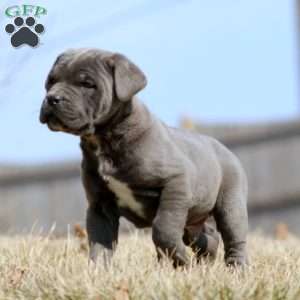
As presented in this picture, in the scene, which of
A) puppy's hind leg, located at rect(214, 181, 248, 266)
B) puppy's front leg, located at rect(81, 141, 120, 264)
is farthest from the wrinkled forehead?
puppy's hind leg, located at rect(214, 181, 248, 266)

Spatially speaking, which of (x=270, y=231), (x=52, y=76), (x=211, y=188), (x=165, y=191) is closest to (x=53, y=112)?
(x=52, y=76)

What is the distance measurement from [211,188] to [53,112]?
113cm

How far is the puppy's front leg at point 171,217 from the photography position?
5.43 m

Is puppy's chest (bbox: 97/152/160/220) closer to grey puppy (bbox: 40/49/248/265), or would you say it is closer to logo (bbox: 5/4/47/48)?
grey puppy (bbox: 40/49/248/265)

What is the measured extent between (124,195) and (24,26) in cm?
151

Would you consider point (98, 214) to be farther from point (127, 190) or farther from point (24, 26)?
point (24, 26)

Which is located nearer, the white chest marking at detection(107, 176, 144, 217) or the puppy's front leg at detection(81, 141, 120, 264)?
the white chest marking at detection(107, 176, 144, 217)

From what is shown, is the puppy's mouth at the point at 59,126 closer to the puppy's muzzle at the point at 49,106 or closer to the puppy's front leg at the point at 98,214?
the puppy's muzzle at the point at 49,106

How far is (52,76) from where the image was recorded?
5414mm

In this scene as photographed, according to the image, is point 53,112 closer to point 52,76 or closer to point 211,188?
point 52,76

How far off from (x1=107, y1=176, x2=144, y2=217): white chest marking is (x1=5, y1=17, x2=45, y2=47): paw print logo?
136cm

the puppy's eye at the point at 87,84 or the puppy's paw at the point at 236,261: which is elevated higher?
the puppy's eye at the point at 87,84

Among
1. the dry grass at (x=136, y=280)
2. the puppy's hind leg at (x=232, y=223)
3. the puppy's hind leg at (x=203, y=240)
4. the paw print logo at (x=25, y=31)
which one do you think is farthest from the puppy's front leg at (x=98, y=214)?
the paw print logo at (x=25, y=31)

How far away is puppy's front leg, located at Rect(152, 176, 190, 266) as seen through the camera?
17.8ft
